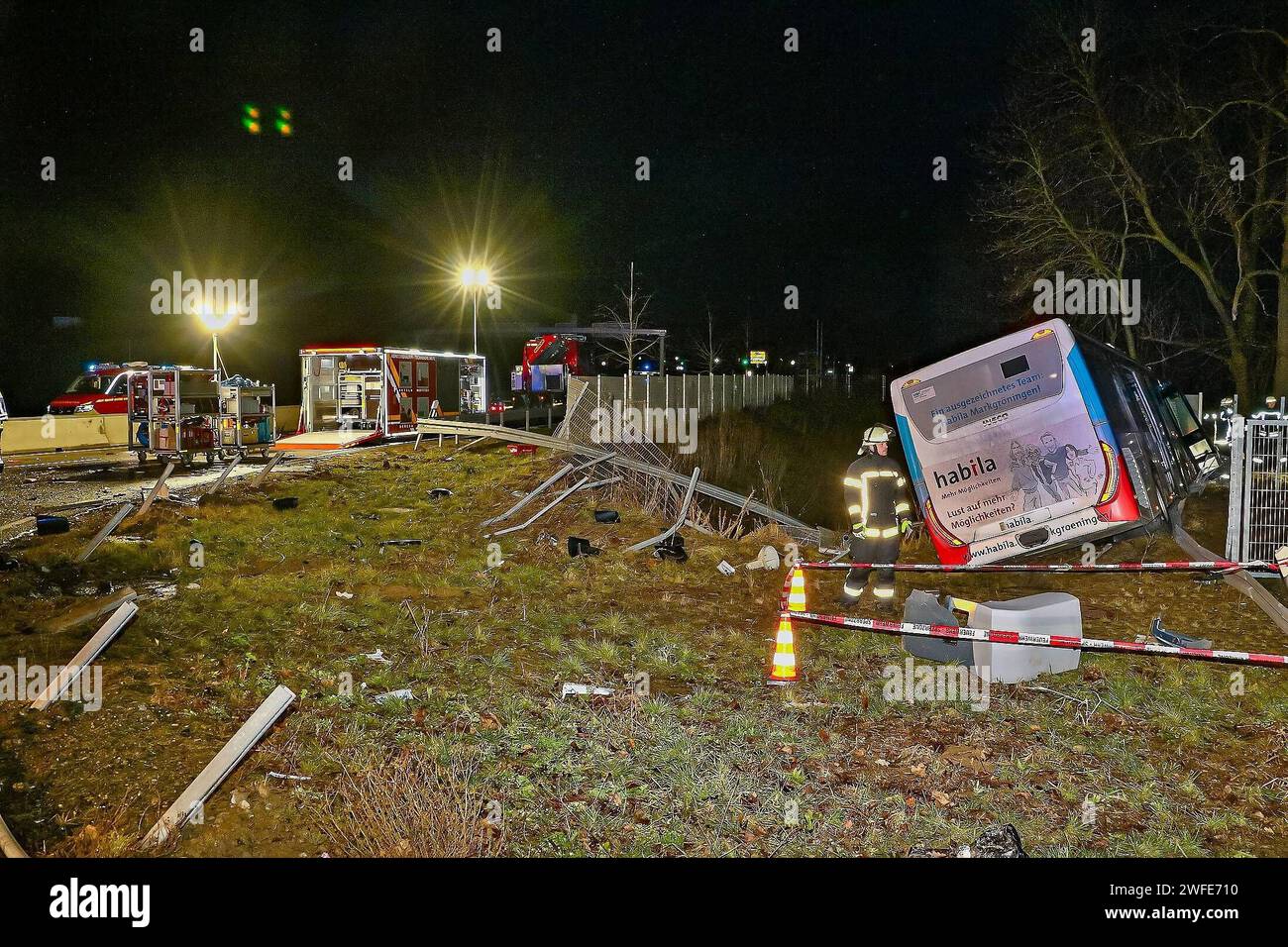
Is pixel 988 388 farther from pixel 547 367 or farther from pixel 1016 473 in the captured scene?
pixel 547 367

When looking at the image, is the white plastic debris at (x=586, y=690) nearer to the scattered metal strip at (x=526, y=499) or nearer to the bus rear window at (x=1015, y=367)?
the bus rear window at (x=1015, y=367)

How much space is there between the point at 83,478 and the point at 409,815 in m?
14.9

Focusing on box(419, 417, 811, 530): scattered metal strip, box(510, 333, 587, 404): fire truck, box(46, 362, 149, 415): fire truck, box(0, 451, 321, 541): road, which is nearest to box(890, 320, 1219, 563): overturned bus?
box(419, 417, 811, 530): scattered metal strip

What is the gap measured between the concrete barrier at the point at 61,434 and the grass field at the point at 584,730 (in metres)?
14.7

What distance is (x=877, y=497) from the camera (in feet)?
27.5

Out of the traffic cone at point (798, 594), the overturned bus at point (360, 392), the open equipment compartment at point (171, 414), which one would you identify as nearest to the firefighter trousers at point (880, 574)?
the traffic cone at point (798, 594)

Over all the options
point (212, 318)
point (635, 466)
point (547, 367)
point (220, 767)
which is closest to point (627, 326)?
point (547, 367)

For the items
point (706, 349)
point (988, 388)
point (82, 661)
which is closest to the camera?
point (82, 661)

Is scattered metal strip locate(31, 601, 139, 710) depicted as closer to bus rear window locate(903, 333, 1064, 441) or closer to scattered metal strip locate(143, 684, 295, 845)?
scattered metal strip locate(143, 684, 295, 845)

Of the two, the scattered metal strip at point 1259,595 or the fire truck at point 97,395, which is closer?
the scattered metal strip at point 1259,595

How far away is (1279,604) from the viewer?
26.8 feet

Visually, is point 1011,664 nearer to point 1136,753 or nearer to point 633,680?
point 1136,753

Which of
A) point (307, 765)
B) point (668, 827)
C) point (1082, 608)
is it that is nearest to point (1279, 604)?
point (1082, 608)

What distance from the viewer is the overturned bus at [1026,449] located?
8273mm
